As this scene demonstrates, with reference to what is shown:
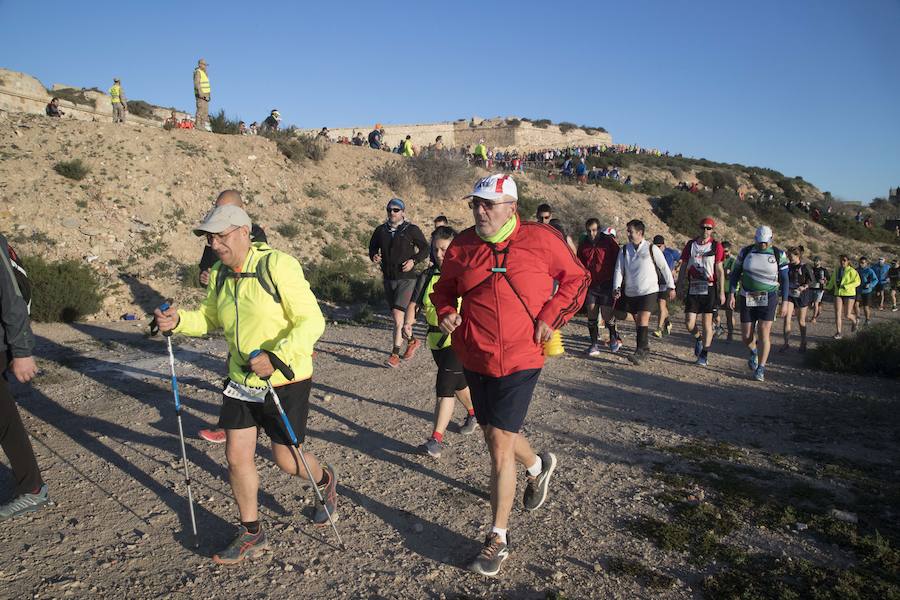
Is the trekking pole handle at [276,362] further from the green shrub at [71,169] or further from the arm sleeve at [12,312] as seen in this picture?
the green shrub at [71,169]

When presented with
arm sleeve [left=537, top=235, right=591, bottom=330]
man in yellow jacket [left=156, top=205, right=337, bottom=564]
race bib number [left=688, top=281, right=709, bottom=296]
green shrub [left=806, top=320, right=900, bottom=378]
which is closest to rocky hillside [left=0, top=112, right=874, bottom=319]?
man in yellow jacket [left=156, top=205, right=337, bottom=564]

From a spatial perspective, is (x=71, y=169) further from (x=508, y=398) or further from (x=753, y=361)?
(x=508, y=398)

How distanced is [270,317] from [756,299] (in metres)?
6.75

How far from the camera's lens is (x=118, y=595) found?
124 inches

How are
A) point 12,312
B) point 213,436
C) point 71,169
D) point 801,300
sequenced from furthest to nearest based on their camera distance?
point 71,169, point 801,300, point 213,436, point 12,312

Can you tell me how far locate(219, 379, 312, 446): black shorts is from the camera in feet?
11.1

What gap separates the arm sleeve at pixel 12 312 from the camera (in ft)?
12.2

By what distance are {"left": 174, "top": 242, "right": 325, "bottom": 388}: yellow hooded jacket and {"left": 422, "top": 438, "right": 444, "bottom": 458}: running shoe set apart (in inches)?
73.5

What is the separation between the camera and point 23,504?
3893 mm

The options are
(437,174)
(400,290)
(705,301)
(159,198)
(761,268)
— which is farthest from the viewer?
(437,174)

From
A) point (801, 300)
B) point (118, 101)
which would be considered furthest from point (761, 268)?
point (118, 101)

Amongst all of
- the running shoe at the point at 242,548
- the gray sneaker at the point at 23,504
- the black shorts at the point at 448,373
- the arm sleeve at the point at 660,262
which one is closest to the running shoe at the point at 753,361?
the arm sleeve at the point at 660,262

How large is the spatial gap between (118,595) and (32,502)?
129 cm

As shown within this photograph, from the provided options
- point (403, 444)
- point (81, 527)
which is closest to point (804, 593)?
point (403, 444)
